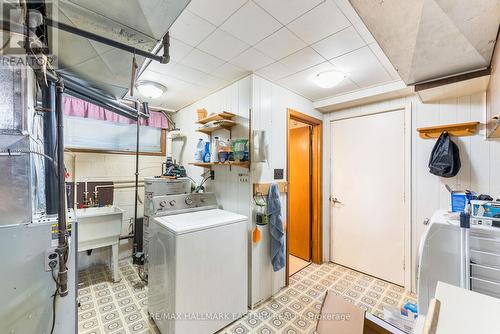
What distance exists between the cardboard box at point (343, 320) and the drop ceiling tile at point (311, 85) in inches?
78.6

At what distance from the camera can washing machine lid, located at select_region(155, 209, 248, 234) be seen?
165cm

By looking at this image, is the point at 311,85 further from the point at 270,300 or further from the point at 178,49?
the point at 270,300

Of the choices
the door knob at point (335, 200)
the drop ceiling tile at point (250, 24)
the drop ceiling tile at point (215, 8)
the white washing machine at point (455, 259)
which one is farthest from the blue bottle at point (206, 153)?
the white washing machine at point (455, 259)

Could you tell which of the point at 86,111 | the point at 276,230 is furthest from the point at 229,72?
the point at 86,111

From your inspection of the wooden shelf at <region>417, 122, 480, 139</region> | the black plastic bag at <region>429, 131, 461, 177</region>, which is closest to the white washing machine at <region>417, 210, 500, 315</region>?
the black plastic bag at <region>429, 131, 461, 177</region>

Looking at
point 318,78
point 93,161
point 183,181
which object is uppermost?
point 318,78

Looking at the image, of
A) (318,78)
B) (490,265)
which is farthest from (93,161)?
(490,265)

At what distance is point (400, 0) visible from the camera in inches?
38.8

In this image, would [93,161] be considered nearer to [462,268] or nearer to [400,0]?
[400,0]

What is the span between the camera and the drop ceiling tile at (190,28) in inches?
56.1

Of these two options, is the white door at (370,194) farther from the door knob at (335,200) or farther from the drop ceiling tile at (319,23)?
the drop ceiling tile at (319,23)

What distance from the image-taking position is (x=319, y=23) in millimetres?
1450

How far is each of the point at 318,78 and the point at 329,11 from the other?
91 cm

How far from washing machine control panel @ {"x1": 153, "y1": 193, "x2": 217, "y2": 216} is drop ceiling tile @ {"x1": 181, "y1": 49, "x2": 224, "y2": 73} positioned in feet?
4.45
